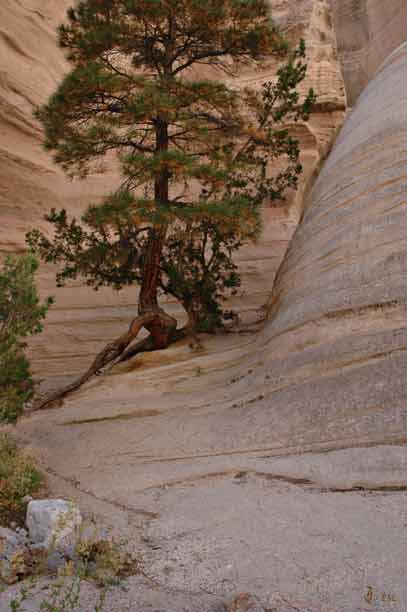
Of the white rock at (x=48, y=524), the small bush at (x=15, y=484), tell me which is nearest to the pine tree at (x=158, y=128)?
the small bush at (x=15, y=484)

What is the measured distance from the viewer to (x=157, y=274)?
10.1 metres

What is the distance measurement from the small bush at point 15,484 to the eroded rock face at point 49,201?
22.9ft

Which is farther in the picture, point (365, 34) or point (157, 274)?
point (365, 34)

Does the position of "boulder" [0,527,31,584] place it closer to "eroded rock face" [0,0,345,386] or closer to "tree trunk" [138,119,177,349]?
"tree trunk" [138,119,177,349]

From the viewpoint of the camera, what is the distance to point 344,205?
8.39 metres

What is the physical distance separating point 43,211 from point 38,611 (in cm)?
1312

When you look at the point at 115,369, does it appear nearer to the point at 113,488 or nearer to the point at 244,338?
the point at 244,338

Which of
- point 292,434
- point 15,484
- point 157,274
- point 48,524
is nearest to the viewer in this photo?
point 48,524

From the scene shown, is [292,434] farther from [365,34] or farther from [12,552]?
[365,34]

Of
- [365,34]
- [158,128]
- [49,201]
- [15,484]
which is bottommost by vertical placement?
[15,484]

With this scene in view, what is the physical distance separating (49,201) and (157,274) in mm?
6383

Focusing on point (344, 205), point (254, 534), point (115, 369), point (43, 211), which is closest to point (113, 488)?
point (254, 534)

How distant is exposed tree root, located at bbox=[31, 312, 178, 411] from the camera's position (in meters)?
9.74

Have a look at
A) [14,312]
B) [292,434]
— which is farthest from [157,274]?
[292,434]
